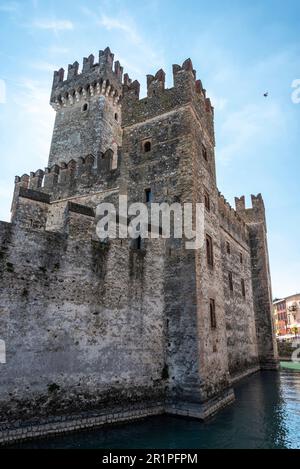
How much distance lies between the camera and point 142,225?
36.5 feet

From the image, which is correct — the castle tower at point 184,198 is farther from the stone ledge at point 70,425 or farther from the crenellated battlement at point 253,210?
the crenellated battlement at point 253,210

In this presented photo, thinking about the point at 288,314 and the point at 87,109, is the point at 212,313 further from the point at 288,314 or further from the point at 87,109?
the point at 288,314

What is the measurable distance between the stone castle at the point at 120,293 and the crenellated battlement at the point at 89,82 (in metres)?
7.11

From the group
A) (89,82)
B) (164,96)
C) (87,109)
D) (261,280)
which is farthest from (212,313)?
(89,82)

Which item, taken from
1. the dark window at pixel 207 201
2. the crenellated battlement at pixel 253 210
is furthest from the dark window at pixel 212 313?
the crenellated battlement at pixel 253 210

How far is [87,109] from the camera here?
20891mm

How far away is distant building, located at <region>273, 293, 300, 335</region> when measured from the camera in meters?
49.7

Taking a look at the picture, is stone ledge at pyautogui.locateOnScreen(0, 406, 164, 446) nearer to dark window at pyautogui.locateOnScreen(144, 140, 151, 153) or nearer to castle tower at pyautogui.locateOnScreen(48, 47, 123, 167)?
dark window at pyautogui.locateOnScreen(144, 140, 151, 153)

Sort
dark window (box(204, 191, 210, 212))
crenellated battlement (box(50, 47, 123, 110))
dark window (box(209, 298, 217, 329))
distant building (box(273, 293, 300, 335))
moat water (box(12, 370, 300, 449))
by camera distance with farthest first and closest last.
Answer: distant building (box(273, 293, 300, 335)) → crenellated battlement (box(50, 47, 123, 110)) → dark window (box(204, 191, 210, 212)) → dark window (box(209, 298, 217, 329)) → moat water (box(12, 370, 300, 449))

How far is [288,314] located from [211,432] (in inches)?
2054

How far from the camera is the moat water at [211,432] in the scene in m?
6.91

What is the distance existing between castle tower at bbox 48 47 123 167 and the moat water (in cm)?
1563

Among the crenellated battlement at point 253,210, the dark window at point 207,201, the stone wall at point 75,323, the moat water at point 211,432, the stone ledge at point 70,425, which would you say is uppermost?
the crenellated battlement at point 253,210

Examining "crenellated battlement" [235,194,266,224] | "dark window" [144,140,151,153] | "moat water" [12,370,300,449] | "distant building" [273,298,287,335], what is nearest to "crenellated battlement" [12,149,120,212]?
"dark window" [144,140,151,153]
